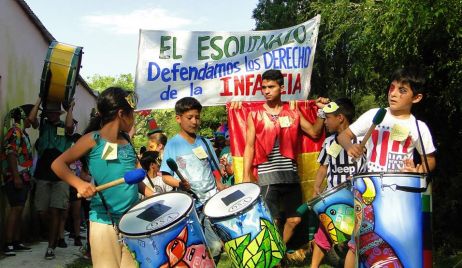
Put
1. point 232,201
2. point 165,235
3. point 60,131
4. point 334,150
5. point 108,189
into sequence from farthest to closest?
point 60,131 < point 334,150 < point 232,201 < point 108,189 < point 165,235

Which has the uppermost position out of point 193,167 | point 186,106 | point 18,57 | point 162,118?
point 18,57

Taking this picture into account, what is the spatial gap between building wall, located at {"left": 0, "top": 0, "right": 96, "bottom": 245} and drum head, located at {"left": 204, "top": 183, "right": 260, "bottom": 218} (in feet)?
13.4

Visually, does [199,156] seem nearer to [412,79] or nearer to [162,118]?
[412,79]

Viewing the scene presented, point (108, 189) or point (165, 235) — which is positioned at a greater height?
point (108, 189)

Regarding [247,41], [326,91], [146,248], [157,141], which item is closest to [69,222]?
Result: [157,141]

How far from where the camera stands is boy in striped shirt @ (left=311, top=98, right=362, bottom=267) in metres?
5.48

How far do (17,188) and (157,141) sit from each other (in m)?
2.33

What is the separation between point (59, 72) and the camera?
23.3 feet

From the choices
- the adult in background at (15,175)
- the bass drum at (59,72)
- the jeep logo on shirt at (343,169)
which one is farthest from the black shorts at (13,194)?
the jeep logo on shirt at (343,169)

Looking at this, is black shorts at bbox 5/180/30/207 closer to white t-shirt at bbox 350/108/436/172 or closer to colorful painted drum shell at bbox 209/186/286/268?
colorful painted drum shell at bbox 209/186/286/268

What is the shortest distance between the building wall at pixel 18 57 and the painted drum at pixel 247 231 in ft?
14.0

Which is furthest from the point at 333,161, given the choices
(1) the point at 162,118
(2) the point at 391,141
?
(1) the point at 162,118

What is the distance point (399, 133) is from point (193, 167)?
1.92 metres

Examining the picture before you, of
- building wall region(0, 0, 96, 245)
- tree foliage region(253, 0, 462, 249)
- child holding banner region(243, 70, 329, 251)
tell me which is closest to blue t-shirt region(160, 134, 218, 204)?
child holding banner region(243, 70, 329, 251)
